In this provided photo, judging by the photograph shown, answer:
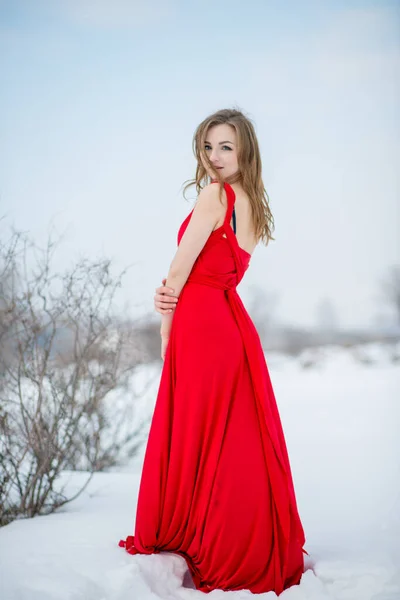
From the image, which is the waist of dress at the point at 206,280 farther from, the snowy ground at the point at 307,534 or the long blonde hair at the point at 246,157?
the snowy ground at the point at 307,534

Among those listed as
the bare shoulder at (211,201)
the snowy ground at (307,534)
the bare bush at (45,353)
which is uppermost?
the bare shoulder at (211,201)

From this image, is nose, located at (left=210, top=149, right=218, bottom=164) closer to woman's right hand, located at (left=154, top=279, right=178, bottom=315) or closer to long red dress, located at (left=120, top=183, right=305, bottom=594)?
long red dress, located at (left=120, top=183, right=305, bottom=594)

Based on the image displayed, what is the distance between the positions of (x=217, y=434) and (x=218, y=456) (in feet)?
0.21

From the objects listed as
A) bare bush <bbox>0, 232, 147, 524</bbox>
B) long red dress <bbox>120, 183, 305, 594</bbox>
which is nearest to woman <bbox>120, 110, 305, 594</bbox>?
long red dress <bbox>120, 183, 305, 594</bbox>

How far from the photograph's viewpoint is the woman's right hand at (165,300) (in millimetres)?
1884

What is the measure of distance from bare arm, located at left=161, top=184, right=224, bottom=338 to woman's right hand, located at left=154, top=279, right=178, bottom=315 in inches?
1.3

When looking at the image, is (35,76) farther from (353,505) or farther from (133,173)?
(353,505)

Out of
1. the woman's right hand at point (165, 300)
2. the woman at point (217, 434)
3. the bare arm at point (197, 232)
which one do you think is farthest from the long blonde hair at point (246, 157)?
the woman's right hand at point (165, 300)

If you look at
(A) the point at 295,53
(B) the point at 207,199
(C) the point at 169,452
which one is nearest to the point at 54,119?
(A) the point at 295,53

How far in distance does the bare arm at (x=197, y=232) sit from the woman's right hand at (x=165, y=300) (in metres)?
0.03

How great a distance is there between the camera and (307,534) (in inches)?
89.4

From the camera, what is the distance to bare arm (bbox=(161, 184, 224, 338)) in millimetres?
1835

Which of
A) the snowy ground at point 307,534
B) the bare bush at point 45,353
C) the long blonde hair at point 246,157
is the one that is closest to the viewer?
the snowy ground at point 307,534

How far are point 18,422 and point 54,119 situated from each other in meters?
2.24
